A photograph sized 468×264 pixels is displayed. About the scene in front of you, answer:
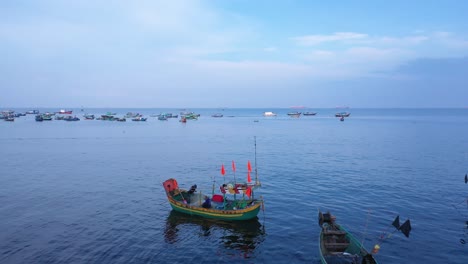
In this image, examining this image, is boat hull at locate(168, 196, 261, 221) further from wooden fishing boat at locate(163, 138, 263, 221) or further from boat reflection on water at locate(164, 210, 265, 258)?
boat reflection on water at locate(164, 210, 265, 258)

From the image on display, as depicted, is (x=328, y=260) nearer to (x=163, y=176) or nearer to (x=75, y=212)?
(x=75, y=212)

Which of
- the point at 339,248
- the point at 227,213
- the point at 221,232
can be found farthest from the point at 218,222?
the point at 339,248

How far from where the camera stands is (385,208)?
104ft

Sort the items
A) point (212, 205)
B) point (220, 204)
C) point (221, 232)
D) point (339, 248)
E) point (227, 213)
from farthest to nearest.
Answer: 1. point (220, 204)
2. point (212, 205)
3. point (227, 213)
4. point (221, 232)
5. point (339, 248)

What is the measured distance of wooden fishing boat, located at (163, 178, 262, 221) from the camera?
2862 centimetres

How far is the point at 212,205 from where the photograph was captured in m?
30.9

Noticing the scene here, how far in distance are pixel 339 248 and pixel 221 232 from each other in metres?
9.62

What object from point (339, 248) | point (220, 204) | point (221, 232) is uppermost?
point (220, 204)

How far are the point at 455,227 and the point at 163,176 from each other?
33764mm

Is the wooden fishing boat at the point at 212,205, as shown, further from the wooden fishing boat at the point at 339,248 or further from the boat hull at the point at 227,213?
the wooden fishing boat at the point at 339,248

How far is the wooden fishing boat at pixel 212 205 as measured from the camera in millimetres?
28625

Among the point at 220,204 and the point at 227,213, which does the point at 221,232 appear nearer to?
the point at 227,213

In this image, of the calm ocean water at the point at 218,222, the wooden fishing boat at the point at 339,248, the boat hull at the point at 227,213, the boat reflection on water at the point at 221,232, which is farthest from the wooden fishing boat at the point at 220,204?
the wooden fishing boat at the point at 339,248

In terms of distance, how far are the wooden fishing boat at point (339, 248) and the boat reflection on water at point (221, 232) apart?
5.00m
